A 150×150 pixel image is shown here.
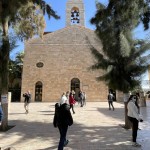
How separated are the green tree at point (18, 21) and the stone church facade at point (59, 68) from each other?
16.8 metres

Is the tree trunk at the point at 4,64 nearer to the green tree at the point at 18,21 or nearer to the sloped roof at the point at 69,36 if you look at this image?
the green tree at the point at 18,21

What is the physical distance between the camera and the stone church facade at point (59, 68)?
28.0 meters

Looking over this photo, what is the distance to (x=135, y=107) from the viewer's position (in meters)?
6.58

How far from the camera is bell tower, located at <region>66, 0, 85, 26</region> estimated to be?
99.3ft

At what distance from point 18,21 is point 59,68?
1823 centimetres

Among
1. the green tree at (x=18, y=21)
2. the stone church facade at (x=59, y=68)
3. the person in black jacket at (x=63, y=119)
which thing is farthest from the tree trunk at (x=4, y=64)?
the stone church facade at (x=59, y=68)

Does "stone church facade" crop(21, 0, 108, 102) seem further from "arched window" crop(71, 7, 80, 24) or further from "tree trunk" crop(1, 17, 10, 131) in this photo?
"tree trunk" crop(1, 17, 10, 131)

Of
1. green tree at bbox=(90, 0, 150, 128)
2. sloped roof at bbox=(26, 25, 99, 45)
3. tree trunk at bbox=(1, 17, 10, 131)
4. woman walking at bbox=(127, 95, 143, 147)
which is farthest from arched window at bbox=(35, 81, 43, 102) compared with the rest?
woman walking at bbox=(127, 95, 143, 147)

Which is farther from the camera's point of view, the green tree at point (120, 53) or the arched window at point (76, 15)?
the arched window at point (76, 15)

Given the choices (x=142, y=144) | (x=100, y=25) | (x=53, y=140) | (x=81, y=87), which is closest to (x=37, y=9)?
(x=100, y=25)

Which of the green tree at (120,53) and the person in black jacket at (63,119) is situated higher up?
the green tree at (120,53)

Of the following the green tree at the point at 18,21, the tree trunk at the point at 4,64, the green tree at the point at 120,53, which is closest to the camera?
the green tree at the point at 18,21

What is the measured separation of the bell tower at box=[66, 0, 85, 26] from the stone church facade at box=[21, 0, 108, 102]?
501mm

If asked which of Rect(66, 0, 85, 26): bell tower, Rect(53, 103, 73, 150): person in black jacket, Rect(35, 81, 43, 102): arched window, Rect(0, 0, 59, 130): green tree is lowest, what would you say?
Rect(53, 103, 73, 150): person in black jacket
